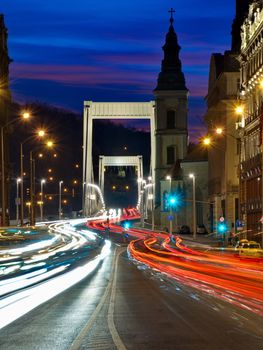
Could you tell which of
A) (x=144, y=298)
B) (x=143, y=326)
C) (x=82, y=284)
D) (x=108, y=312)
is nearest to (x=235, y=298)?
(x=144, y=298)

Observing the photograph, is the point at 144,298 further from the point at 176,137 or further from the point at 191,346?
the point at 176,137

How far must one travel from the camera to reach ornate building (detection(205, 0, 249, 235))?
85562 mm

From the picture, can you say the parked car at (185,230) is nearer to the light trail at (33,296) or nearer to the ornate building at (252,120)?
the ornate building at (252,120)

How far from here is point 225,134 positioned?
83.8m

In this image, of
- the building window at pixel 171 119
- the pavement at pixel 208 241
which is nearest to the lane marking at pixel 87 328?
the pavement at pixel 208 241

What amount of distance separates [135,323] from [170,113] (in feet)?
467

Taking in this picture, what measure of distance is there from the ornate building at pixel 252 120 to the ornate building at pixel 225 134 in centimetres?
742

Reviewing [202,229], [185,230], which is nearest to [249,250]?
[202,229]

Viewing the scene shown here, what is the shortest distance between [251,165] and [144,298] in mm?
48144

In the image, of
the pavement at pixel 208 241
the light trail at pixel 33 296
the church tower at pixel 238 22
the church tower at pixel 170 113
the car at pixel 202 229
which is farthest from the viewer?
the church tower at pixel 170 113

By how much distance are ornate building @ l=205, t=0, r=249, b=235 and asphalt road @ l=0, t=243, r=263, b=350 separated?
196 ft

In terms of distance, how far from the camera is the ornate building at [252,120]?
6562cm

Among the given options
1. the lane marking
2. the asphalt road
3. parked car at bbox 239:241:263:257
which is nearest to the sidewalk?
parked car at bbox 239:241:263:257

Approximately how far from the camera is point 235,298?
20.2 m
